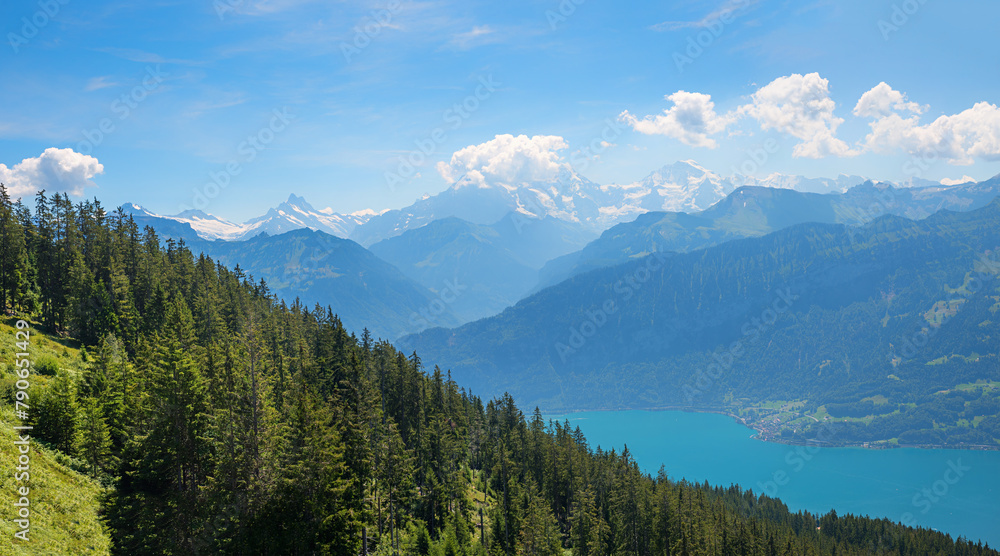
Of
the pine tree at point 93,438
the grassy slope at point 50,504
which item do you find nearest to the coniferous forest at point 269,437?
the pine tree at point 93,438

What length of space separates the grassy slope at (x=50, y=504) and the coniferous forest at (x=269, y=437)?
108 centimetres

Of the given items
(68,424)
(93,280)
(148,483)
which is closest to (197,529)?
(148,483)

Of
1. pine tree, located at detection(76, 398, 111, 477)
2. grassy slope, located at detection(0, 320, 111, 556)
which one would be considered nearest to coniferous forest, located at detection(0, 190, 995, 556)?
pine tree, located at detection(76, 398, 111, 477)

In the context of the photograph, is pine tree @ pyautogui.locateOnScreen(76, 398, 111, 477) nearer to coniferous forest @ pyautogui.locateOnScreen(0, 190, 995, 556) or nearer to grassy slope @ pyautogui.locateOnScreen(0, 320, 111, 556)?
coniferous forest @ pyautogui.locateOnScreen(0, 190, 995, 556)

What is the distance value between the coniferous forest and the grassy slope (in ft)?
3.53

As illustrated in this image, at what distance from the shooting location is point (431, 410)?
272 ft

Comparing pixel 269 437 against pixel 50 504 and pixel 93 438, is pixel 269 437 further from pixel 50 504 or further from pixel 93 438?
pixel 93 438

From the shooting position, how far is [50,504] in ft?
110

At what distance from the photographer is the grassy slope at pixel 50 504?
1124 inches

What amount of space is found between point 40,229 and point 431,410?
235 ft

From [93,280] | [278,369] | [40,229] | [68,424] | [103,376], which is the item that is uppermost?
[40,229]

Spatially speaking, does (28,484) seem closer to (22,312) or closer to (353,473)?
(353,473)

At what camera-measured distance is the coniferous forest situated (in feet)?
119

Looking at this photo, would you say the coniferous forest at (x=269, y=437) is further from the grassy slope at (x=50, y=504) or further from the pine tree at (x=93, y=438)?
the grassy slope at (x=50, y=504)
